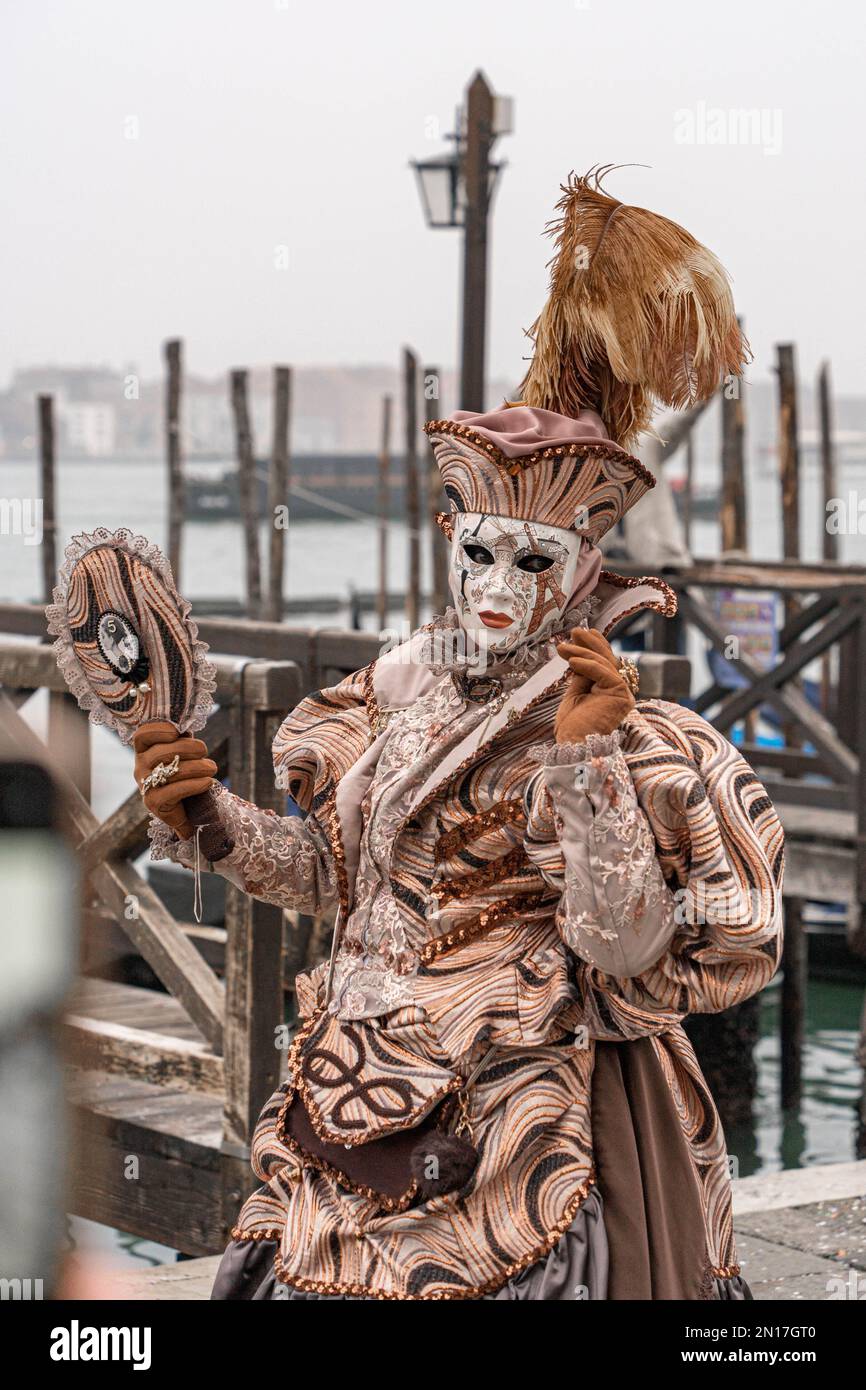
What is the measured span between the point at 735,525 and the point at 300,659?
8.05 meters

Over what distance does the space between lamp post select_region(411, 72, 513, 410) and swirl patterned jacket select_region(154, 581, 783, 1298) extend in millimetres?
5199

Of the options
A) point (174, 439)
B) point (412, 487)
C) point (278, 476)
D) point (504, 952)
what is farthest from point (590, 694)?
point (174, 439)

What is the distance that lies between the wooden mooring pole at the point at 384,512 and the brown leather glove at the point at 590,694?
45.9 ft

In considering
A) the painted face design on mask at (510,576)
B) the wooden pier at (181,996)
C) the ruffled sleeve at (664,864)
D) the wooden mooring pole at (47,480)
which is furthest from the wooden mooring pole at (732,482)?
the ruffled sleeve at (664,864)

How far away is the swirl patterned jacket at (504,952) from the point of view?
2004mm

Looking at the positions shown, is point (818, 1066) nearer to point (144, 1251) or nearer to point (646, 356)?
point (144, 1251)

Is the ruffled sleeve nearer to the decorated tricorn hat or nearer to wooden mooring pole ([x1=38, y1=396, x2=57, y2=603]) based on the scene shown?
the decorated tricorn hat

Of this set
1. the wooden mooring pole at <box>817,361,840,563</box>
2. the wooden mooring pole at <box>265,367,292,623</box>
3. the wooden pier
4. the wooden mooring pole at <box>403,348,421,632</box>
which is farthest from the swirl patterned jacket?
the wooden mooring pole at <box>817,361,840,563</box>

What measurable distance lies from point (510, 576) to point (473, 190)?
5.79 meters

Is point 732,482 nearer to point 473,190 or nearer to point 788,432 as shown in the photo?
point 788,432

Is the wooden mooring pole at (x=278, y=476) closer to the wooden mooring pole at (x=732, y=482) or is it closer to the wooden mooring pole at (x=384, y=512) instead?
→ the wooden mooring pole at (x=384, y=512)

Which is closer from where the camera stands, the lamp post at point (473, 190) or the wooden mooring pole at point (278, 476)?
the lamp post at point (473, 190)
